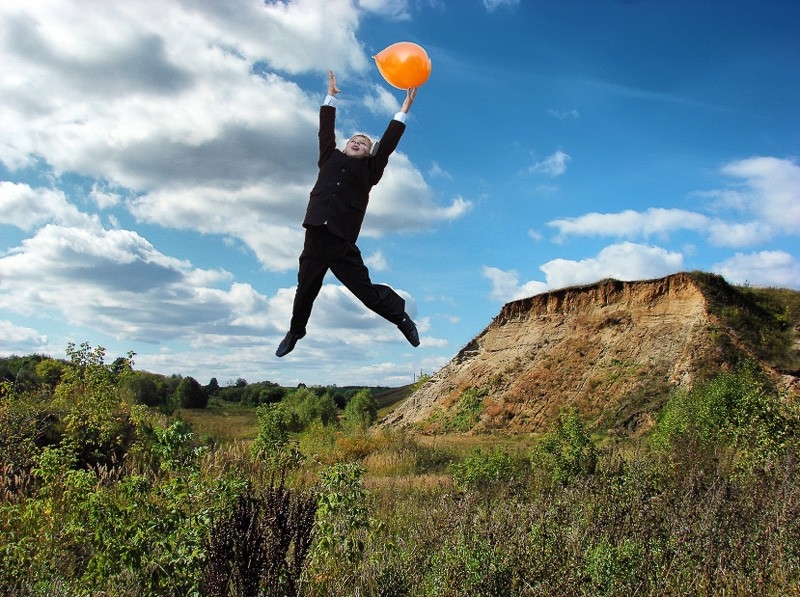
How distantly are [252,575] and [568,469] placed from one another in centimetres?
905

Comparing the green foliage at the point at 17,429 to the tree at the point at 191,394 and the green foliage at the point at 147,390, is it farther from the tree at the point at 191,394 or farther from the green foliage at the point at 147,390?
the tree at the point at 191,394

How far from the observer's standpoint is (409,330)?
3.86 metres

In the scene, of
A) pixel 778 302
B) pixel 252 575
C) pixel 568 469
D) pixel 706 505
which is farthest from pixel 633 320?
pixel 252 575

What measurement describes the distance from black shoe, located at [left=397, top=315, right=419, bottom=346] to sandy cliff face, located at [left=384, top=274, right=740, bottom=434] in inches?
1012

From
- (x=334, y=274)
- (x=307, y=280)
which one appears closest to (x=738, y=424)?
(x=334, y=274)

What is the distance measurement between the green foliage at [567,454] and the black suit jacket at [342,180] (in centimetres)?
868

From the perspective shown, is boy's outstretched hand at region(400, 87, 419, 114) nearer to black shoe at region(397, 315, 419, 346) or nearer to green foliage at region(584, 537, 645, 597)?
black shoe at region(397, 315, 419, 346)

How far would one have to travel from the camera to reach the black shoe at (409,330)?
3850 mm

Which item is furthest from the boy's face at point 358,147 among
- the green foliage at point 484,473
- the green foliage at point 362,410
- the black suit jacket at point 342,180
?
the green foliage at point 362,410

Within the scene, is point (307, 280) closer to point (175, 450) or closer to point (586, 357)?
point (175, 450)

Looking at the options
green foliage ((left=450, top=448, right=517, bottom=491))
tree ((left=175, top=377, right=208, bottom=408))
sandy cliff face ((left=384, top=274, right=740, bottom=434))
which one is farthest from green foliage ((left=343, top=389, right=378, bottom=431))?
green foliage ((left=450, top=448, right=517, bottom=491))

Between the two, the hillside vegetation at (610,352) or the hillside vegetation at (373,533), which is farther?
the hillside vegetation at (610,352)

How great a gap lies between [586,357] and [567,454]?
22.0 metres

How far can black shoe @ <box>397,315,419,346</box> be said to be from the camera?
152 inches
